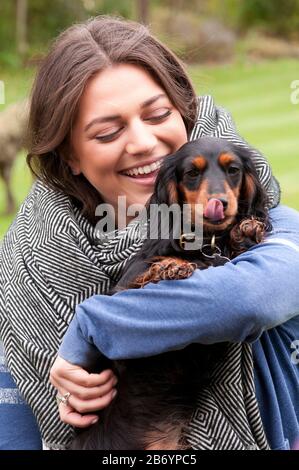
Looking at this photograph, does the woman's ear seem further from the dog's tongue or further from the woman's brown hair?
the dog's tongue

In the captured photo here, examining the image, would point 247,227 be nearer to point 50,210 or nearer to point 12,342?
point 50,210

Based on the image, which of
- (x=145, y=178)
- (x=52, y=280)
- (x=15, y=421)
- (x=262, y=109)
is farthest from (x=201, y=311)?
(x=262, y=109)

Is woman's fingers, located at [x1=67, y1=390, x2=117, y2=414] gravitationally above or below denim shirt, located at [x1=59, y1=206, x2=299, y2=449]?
below

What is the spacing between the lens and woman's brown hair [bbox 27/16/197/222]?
2877 millimetres

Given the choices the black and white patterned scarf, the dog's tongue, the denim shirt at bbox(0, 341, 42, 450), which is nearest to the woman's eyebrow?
the black and white patterned scarf

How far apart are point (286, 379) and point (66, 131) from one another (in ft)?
3.63

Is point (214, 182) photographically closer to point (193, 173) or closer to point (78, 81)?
point (193, 173)

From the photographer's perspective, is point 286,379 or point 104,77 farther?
point 104,77

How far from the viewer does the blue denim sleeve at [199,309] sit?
2275 millimetres

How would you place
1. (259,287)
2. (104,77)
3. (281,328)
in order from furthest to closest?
(104,77) → (281,328) → (259,287)

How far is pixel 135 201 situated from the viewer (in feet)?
9.68

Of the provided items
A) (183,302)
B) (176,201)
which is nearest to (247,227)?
Answer: (176,201)

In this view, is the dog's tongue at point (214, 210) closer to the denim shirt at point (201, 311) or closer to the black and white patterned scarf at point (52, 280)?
the denim shirt at point (201, 311)

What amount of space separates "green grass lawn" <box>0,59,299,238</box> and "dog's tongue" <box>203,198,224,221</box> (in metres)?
1.34
